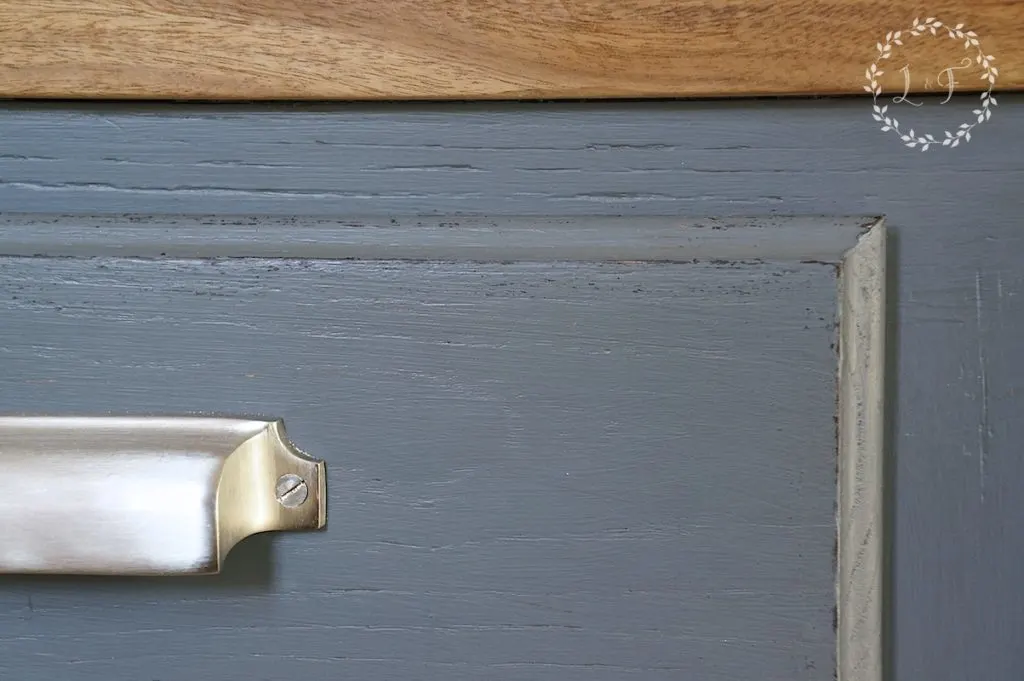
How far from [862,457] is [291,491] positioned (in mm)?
167

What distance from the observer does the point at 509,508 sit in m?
0.25

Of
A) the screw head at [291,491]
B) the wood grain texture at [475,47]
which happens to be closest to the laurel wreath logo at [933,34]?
the wood grain texture at [475,47]

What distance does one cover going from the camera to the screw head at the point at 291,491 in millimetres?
254

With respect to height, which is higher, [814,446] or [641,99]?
[641,99]

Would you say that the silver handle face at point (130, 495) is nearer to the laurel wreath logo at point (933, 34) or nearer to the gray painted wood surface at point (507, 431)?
the gray painted wood surface at point (507, 431)

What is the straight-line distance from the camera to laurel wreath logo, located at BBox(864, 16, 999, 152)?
0.23m

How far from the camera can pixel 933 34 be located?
0.23m

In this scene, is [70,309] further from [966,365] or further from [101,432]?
[966,365]

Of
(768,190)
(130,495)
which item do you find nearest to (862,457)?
(768,190)

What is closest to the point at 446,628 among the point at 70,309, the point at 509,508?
the point at 509,508

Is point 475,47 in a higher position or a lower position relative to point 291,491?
higher

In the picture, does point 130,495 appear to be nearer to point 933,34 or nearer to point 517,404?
point 517,404

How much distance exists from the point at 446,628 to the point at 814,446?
122 millimetres

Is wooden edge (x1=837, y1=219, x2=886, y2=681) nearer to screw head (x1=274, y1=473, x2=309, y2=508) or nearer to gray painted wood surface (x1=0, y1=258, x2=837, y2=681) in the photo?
gray painted wood surface (x1=0, y1=258, x2=837, y2=681)
